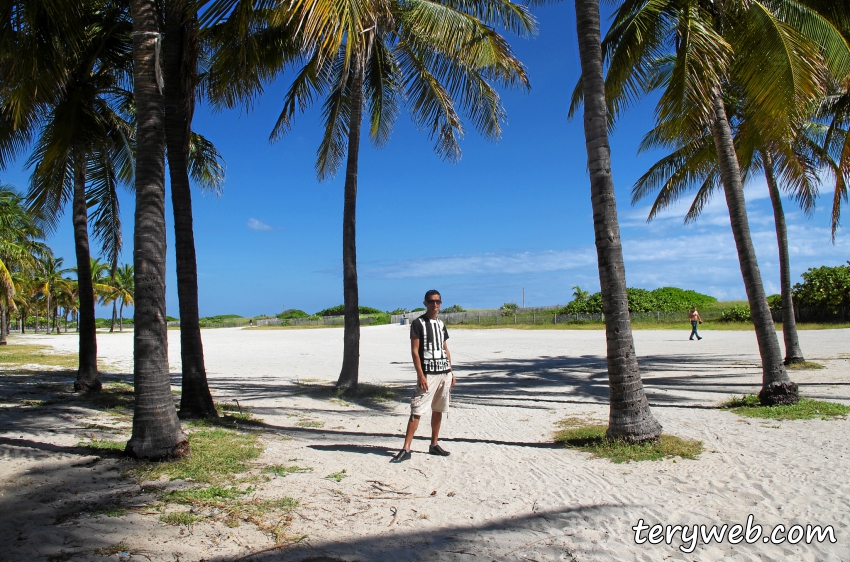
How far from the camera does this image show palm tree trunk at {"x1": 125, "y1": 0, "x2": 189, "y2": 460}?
518cm

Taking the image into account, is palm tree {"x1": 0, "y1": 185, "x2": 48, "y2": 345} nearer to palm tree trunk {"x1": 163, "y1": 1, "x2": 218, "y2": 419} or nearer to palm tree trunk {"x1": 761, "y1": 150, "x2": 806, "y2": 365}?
palm tree trunk {"x1": 163, "y1": 1, "x2": 218, "y2": 419}

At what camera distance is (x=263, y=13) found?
6.10 m

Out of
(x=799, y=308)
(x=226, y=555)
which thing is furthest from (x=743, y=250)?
(x=799, y=308)

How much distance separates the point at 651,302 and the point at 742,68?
4240 cm

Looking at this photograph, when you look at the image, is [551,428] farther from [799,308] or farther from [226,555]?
[799,308]

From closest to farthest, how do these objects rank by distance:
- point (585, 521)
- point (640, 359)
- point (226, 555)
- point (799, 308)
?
point (226, 555) < point (585, 521) < point (640, 359) < point (799, 308)

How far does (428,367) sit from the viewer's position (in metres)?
5.67

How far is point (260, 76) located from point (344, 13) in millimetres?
4880

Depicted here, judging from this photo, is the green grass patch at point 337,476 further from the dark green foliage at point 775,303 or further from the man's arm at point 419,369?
the dark green foliage at point 775,303

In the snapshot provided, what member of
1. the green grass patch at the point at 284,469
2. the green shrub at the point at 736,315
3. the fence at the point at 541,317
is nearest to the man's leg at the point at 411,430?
the green grass patch at the point at 284,469

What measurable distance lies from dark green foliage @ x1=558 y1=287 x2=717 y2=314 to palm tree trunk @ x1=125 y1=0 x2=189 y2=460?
4357 centimetres

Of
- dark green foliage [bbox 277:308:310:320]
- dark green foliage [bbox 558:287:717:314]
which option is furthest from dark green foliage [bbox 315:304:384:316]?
dark green foliage [bbox 558:287:717:314]

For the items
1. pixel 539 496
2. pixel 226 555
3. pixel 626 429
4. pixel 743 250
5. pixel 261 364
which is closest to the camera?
pixel 226 555

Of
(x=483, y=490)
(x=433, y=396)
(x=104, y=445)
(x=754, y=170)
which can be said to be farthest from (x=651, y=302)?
(x=104, y=445)
